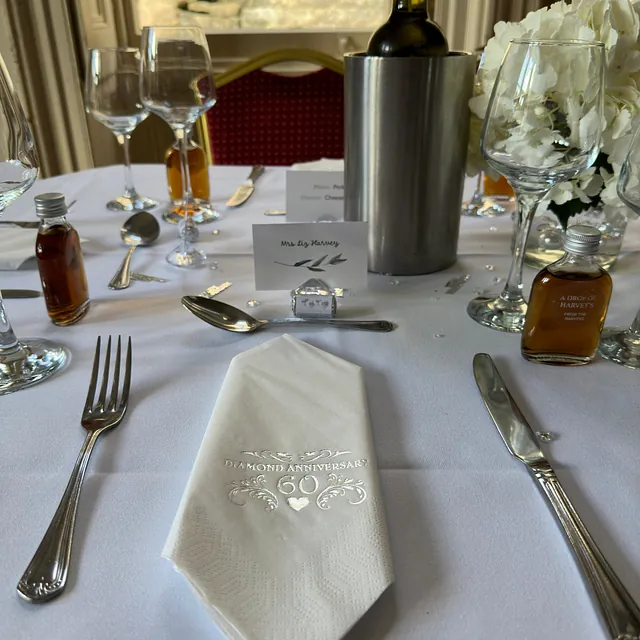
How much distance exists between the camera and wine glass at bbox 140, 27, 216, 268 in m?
0.84

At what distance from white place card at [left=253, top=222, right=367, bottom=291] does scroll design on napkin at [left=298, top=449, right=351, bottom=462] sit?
0.30 m

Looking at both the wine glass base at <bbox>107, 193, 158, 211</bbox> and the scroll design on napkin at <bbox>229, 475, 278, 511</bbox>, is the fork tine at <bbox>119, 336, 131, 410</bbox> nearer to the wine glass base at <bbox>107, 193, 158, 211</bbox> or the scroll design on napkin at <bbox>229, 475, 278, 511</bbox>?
the scroll design on napkin at <bbox>229, 475, 278, 511</bbox>

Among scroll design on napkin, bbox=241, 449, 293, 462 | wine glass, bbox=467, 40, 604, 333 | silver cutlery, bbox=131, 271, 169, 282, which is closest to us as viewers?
scroll design on napkin, bbox=241, 449, 293, 462

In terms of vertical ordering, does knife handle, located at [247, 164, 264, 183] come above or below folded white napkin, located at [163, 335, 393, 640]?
below

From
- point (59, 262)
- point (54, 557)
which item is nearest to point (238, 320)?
point (59, 262)

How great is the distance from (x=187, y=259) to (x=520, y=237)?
438 millimetres

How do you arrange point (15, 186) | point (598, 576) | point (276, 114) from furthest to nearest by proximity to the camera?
Result: 1. point (276, 114)
2. point (15, 186)
3. point (598, 576)

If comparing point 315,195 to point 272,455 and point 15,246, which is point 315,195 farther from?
point 272,455

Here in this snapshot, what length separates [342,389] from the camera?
48 cm

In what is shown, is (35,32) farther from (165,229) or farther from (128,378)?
(128,378)

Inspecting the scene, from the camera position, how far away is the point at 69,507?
1.21ft

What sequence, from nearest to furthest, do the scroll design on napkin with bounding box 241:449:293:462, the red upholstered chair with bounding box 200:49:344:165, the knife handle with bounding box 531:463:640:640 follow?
1. the knife handle with bounding box 531:463:640:640
2. the scroll design on napkin with bounding box 241:449:293:462
3. the red upholstered chair with bounding box 200:49:344:165

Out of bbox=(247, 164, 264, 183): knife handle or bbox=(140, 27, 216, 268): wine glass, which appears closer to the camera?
bbox=(140, 27, 216, 268): wine glass

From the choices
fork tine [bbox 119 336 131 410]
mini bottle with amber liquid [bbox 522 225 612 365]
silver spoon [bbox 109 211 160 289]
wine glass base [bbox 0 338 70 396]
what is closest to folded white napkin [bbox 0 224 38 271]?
silver spoon [bbox 109 211 160 289]
